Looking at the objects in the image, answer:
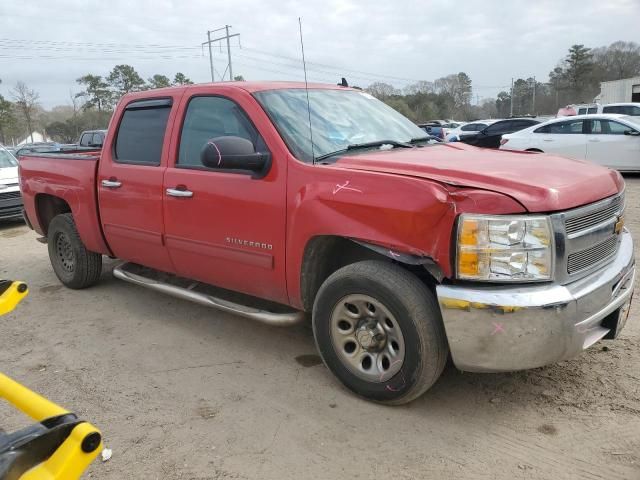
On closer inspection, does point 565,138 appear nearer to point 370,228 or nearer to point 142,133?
point 142,133

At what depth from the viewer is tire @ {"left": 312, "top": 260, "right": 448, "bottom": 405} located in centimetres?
280

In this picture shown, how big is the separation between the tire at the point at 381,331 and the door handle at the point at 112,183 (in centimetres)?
221

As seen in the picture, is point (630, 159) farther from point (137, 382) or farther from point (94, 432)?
point (94, 432)

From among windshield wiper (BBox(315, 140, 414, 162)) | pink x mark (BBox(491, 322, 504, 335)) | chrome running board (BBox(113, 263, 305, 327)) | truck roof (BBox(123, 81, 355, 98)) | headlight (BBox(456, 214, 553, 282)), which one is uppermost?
truck roof (BBox(123, 81, 355, 98))

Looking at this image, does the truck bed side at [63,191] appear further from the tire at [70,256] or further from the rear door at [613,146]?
the rear door at [613,146]

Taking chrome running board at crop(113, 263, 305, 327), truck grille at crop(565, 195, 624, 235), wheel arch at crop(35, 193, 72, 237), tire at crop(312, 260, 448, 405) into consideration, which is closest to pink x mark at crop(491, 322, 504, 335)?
tire at crop(312, 260, 448, 405)

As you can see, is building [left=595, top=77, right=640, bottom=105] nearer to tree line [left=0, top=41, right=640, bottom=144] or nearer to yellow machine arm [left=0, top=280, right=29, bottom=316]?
tree line [left=0, top=41, right=640, bottom=144]

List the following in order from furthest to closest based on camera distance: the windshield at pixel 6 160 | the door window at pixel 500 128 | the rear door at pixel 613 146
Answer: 1. the door window at pixel 500 128
2. the rear door at pixel 613 146
3. the windshield at pixel 6 160

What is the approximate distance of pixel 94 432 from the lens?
1.43 meters

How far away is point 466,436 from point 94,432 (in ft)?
6.57

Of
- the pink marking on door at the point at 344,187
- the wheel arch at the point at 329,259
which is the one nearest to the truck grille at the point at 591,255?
the wheel arch at the point at 329,259

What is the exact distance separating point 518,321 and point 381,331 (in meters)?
0.77

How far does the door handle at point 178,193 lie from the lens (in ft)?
12.6

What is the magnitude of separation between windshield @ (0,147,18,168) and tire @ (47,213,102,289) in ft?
21.0
